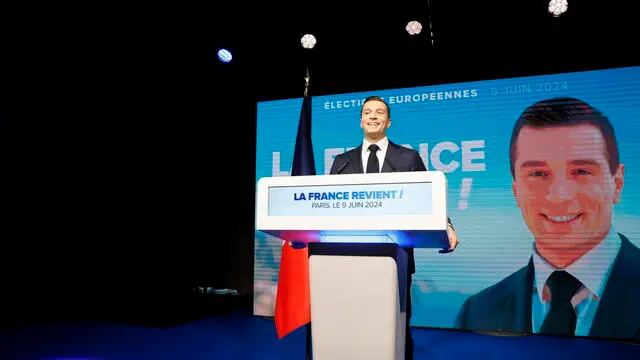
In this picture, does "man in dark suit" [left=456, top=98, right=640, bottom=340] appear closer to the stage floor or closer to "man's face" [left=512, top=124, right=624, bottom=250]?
"man's face" [left=512, top=124, right=624, bottom=250]

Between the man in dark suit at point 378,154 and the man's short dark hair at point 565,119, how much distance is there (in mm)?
2516

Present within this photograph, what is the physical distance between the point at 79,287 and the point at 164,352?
73.4 inches

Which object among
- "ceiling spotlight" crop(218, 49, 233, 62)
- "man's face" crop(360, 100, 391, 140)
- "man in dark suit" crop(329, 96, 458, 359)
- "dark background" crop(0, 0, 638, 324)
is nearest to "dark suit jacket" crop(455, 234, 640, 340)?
"dark background" crop(0, 0, 638, 324)

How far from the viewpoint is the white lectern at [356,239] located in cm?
110

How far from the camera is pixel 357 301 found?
3.97ft

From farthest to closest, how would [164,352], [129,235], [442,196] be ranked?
[129,235] < [164,352] < [442,196]

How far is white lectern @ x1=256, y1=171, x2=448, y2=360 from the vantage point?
1101mm

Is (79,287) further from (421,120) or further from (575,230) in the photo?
(575,230)

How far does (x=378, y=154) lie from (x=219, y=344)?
219 cm

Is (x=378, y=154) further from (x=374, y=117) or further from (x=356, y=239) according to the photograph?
(x=356, y=239)

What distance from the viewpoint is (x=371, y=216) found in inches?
44.0

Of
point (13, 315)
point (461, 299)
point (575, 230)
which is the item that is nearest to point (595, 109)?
point (575, 230)

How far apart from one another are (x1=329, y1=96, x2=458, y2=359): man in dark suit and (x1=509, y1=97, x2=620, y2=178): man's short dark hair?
8.25ft

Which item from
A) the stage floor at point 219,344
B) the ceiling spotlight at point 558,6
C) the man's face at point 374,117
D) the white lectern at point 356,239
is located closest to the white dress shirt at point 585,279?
the stage floor at point 219,344
